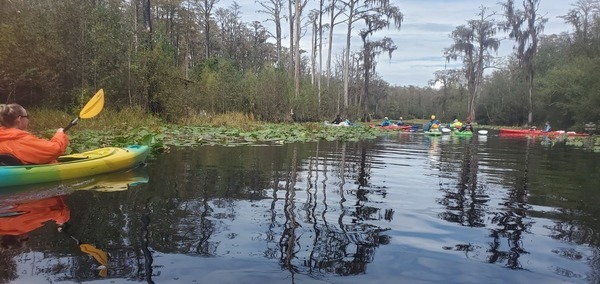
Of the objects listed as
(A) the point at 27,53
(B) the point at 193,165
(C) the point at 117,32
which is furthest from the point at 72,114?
(B) the point at 193,165

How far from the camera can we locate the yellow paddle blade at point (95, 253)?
2.63 m

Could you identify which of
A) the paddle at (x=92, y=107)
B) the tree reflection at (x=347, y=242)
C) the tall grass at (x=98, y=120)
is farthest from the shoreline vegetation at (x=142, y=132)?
the tree reflection at (x=347, y=242)

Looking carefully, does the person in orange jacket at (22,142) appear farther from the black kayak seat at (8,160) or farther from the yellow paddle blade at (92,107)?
the yellow paddle blade at (92,107)

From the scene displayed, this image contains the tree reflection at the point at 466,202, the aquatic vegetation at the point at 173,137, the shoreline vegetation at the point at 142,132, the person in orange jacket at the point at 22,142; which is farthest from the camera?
the shoreline vegetation at the point at 142,132

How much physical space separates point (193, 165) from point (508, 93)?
43726 mm

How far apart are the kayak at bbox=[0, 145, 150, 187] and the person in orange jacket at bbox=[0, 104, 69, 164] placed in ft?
0.55

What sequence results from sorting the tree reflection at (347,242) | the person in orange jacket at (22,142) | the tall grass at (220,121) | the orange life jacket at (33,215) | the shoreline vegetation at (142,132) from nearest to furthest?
the tree reflection at (347,242)
the orange life jacket at (33,215)
the person in orange jacket at (22,142)
the shoreline vegetation at (142,132)
the tall grass at (220,121)

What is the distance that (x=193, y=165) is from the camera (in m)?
7.13

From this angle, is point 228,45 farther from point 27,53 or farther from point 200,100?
point 27,53

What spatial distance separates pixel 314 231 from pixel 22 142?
12.8ft

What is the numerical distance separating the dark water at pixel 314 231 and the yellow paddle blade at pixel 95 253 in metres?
0.04

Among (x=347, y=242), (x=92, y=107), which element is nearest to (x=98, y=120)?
(x=92, y=107)

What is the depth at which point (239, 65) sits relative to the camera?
39219mm

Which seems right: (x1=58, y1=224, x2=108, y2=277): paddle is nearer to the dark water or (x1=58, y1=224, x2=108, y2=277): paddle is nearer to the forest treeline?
the dark water
